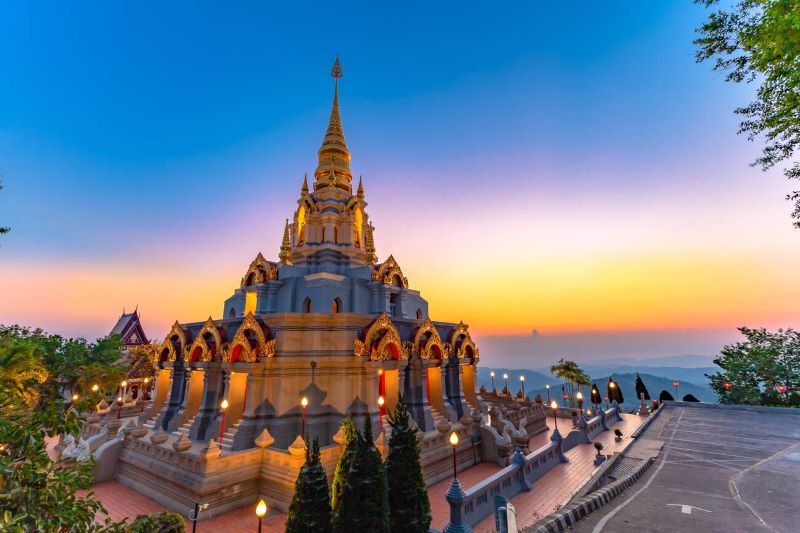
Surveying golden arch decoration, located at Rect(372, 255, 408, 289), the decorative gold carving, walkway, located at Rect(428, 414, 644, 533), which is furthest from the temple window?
walkway, located at Rect(428, 414, 644, 533)

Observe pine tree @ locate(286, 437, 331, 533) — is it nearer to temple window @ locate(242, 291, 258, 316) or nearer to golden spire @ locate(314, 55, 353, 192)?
temple window @ locate(242, 291, 258, 316)

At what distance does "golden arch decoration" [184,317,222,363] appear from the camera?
75.1 ft

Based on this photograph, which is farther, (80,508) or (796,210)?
(796,210)

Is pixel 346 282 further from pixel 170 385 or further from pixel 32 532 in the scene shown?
pixel 32 532

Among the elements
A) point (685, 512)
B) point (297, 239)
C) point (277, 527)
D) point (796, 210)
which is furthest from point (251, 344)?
point (796, 210)

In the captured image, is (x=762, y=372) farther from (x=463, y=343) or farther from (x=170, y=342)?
(x=170, y=342)

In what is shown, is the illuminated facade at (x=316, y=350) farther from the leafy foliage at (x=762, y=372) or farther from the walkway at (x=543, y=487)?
the leafy foliage at (x=762, y=372)

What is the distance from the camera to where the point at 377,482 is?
31.5 feet

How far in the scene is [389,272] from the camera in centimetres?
2994

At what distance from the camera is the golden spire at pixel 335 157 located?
3386cm

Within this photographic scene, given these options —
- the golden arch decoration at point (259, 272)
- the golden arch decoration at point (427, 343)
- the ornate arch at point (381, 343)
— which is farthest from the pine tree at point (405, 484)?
the golden arch decoration at point (259, 272)

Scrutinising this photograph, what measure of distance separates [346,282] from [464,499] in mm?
17516

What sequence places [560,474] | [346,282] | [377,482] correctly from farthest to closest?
[346,282], [560,474], [377,482]

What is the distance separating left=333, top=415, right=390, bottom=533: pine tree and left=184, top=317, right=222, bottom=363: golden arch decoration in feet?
54.4
